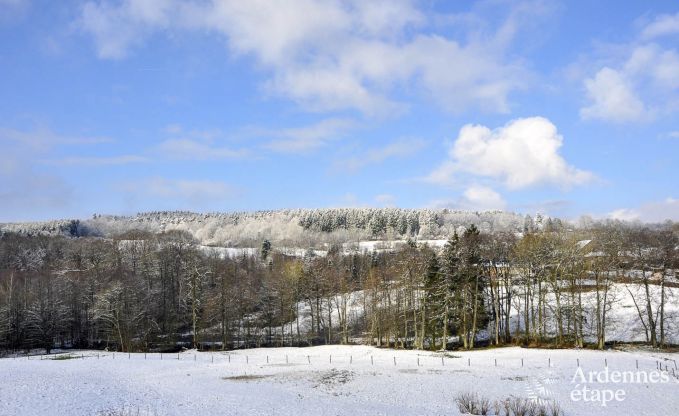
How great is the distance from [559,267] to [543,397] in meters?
28.7

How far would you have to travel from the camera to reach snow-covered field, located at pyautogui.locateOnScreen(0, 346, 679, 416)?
26.9 metres

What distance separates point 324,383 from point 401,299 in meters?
30.1

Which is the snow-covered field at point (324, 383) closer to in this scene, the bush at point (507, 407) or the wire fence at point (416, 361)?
the wire fence at point (416, 361)

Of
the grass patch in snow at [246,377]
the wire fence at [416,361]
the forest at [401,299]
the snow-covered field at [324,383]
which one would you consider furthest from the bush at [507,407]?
the forest at [401,299]

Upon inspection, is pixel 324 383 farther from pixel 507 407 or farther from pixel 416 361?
pixel 507 407

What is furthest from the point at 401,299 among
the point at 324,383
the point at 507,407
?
the point at 507,407

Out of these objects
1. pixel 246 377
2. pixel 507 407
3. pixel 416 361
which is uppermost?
pixel 507 407

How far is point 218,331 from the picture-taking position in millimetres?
73500

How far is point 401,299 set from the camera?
63938 mm

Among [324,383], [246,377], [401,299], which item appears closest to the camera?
[324,383]

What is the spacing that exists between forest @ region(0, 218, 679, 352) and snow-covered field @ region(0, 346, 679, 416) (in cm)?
841

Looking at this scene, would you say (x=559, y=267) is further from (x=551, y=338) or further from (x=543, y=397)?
(x=543, y=397)

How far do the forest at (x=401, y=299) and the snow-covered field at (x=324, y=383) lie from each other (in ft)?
27.6

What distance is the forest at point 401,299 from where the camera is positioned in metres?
55.1
